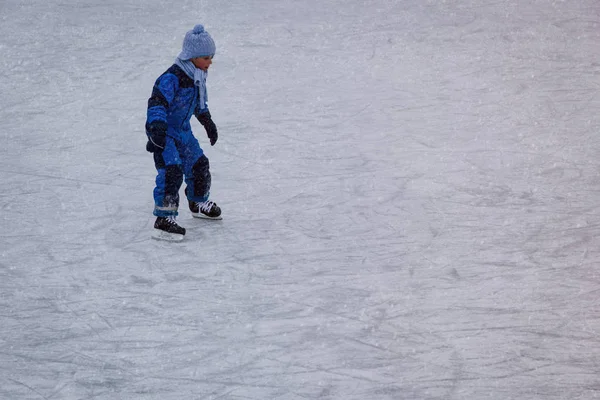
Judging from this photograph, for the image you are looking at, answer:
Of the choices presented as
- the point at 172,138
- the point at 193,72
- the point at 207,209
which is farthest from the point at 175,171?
the point at 193,72

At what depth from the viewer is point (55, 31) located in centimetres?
970

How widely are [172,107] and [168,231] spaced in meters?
0.73

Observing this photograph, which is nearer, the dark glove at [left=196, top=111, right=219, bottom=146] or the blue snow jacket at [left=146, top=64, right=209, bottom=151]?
the blue snow jacket at [left=146, top=64, right=209, bottom=151]

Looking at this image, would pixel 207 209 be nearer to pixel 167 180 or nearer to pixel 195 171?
pixel 195 171

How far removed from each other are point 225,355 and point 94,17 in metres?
6.84

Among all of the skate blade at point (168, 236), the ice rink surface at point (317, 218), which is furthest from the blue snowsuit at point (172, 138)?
the ice rink surface at point (317, 218)

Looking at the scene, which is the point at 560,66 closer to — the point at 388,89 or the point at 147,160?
the point at 388,89

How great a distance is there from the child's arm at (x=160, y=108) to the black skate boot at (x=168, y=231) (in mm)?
451

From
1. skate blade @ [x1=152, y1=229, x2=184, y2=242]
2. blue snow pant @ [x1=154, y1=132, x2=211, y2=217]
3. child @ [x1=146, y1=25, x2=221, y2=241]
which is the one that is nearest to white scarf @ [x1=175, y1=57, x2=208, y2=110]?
child @ [x1=146, y1=25, x2=221, y2=241]

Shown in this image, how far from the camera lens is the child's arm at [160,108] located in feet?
17.1

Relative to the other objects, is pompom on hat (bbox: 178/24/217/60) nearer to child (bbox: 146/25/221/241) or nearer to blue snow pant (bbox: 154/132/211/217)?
child (bbox: 146/25/221/241)

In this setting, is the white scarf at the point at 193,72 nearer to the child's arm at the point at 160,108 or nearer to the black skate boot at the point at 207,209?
the child's arm at the point at 160,108

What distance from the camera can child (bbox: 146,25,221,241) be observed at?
5.28 m

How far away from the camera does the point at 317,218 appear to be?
18.8ft
